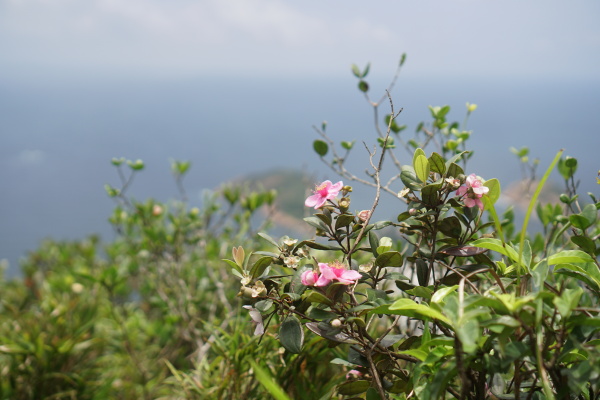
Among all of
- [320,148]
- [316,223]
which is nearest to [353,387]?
[316,223]

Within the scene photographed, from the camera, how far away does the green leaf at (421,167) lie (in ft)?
2.36

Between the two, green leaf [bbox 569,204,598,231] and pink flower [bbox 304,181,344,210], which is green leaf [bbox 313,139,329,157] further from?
green leaf [bbox 569,204,598,231]

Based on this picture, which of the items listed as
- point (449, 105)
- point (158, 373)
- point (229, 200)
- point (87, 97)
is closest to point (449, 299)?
point (449, 105)

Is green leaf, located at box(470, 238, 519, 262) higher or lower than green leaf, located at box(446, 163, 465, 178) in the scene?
lower

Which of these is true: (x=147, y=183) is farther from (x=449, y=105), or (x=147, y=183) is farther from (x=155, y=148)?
(x=449, y=105)

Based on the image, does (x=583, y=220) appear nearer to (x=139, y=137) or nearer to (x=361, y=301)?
(x=361, y=301)

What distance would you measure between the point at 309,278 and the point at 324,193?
0.54ft

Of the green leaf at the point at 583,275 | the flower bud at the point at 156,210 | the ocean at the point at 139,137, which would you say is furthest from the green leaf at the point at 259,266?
the ocean at the point at 139,137

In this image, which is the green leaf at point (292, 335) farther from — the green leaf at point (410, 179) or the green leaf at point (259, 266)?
the green leaf at point (410, 179)

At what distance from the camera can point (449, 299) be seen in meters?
0.52

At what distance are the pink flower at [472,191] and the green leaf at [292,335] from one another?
33 centimetres

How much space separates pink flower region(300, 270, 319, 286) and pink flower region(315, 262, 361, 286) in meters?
0.01

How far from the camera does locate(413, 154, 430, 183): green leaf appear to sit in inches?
28.3

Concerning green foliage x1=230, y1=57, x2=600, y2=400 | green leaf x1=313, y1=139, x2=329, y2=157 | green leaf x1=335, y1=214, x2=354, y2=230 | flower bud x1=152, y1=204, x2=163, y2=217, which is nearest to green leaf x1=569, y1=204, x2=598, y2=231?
green foliage x1=230, y1=57, x2=600, y2=400
